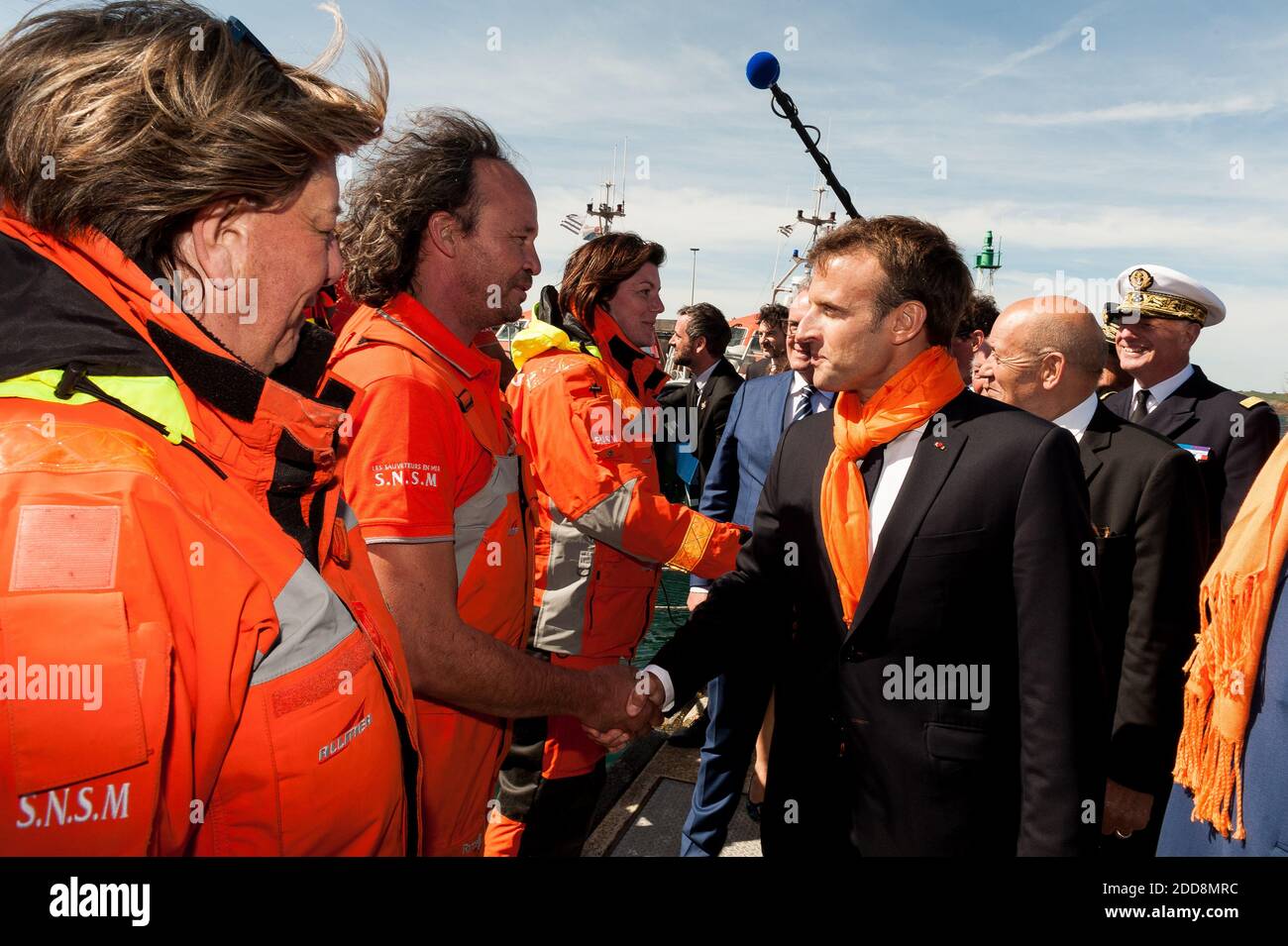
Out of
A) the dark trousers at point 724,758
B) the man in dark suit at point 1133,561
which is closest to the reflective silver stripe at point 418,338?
the dark trousers at point 724,758

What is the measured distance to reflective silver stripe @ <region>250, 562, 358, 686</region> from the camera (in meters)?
1.12

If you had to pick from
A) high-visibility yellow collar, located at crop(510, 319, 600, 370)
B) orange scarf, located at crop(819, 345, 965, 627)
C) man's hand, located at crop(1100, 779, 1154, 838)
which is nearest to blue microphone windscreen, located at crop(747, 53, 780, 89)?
high-visibility yellow collar, located at crop(510, 319, 600, 370)

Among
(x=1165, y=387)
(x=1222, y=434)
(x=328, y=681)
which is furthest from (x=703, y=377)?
(x=328, y=681)

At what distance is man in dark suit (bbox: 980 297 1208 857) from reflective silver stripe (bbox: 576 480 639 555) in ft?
5.82

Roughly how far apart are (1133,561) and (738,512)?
2.20 m

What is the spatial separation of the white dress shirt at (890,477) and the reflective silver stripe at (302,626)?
5.35ft

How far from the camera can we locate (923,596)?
2238 millimetres

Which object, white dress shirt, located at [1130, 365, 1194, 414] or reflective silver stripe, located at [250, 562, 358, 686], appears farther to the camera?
white dress shirt, located at [1130, 365, 1194, 414]

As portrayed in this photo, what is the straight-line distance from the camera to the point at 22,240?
1061mm

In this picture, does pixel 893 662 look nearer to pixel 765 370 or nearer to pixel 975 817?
pixel 975 817

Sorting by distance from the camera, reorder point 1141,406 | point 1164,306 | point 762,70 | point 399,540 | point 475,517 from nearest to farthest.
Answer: point 399,540, point 475,517, point 762,70, point 1164,306, point 1141,406

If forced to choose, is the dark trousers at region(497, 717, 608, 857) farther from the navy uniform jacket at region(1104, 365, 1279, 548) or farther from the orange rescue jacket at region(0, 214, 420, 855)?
the navy uniform jacket at region(1104, 365, 1279, 548)

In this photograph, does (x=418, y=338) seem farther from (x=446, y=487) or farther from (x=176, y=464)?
(x=176, y=464)
